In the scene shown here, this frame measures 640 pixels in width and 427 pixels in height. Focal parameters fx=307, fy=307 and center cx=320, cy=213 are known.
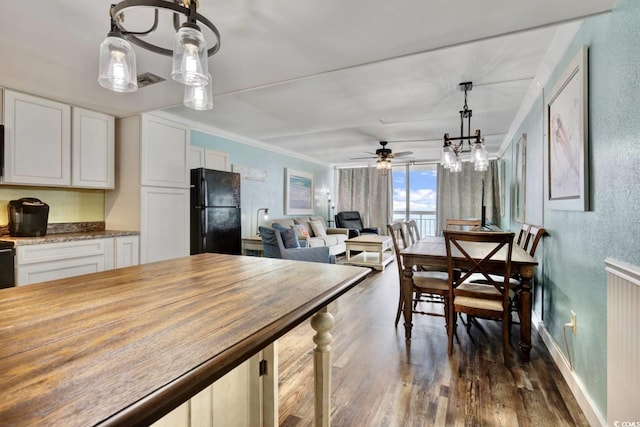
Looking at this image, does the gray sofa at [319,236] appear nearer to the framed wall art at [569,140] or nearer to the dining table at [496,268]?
the dining table at [496,268]

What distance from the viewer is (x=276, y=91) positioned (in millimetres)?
3160

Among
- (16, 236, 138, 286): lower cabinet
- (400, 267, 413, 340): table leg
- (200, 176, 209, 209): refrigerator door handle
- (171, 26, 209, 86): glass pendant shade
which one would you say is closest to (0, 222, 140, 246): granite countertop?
(16, 236, 138, 286): lower cabinet

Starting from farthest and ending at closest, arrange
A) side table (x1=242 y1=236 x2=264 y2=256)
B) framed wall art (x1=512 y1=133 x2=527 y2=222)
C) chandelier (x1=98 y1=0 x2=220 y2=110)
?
side table (x1=242 y1=236 x2=264 y2=256) → framed wall art (x1=512 y1=133 x2=527 y2=222) → chandelier (x1=98 y1=0 x2=220 y2=110)

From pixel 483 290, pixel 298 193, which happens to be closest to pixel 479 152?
pixel 483 290

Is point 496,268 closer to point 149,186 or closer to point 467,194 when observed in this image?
point 149,186

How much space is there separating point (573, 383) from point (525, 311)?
1.65ft

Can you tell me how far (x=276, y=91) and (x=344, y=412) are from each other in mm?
2836

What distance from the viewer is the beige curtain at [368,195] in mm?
8211

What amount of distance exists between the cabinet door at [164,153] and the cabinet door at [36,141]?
2.17 ft

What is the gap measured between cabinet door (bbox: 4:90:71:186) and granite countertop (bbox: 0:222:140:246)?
0.50 metres

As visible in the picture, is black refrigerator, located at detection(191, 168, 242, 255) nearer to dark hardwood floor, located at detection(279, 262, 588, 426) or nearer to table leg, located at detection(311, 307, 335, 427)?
dark hardwood floor, located at detection(279, 262, 588, 426)

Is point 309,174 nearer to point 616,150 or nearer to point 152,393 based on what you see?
point 616,150

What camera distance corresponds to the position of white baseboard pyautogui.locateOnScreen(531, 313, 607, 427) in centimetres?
156

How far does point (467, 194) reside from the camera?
7.38 metres
